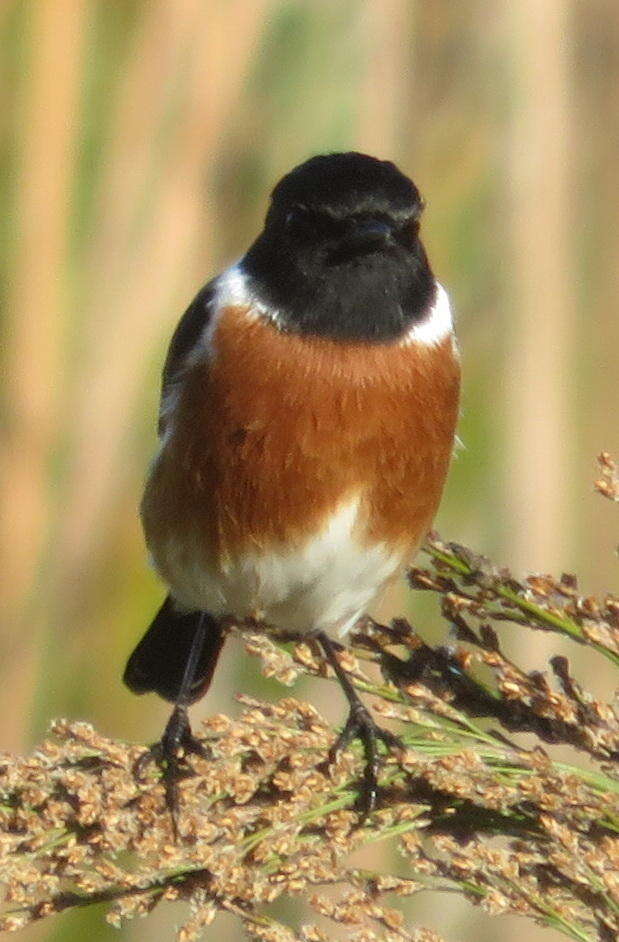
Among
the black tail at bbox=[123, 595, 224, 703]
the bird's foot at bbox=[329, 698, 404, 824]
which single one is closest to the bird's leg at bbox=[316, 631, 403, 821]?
the bird's foot at bbox=[329, 698, 404, 824]

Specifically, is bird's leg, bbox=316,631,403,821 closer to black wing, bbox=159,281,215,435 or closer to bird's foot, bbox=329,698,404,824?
bird's foot, bbox=329,698,404,824

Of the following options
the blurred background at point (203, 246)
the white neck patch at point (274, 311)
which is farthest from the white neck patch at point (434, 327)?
the blurred background at point (203, 246)

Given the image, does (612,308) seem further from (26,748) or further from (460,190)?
(26,748)

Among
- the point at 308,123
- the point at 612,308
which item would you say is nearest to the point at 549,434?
the point at 612,308

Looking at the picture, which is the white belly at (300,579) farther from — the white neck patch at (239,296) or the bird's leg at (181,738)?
the white neck patch at (239,296)

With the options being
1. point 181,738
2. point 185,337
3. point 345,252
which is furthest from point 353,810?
point 185,337

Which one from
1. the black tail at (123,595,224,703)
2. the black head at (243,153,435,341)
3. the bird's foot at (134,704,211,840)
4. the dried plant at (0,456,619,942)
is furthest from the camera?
the black tail at (123,595,224,703)
